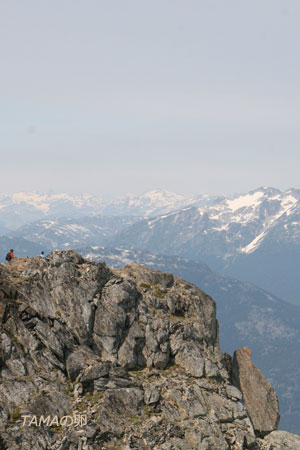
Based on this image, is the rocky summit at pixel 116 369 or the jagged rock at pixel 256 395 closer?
the rocky summit at pixel 116 369

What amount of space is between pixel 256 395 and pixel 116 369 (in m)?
25.6

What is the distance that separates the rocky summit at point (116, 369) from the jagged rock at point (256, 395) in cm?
17

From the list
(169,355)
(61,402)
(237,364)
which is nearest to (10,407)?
(61,402)

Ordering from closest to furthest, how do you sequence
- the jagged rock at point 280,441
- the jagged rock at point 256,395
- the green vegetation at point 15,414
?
1. the green vegetation at point 15,414
2. the jagged rock at point 280,441
3. the jagged rock at point 256,395

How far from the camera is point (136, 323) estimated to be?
65625mm

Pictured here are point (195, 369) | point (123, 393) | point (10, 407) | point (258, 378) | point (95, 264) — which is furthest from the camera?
point (258, 378)

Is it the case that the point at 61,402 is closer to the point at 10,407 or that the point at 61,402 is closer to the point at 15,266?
the point at 10,407

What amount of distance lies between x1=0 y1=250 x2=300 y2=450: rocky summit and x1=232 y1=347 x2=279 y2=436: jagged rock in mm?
168

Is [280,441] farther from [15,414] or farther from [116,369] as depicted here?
[15,414]

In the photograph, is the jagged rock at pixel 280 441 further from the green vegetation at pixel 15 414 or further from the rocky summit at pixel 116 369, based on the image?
the green vegetation at pixel 15 414

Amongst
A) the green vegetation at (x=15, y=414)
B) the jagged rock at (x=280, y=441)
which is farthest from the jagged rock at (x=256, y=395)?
the green vegetation at (x=15, y=414)

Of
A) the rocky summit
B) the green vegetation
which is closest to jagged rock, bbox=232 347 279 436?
the rocky summit

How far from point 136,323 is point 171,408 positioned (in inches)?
512

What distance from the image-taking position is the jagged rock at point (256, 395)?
6819 cm
